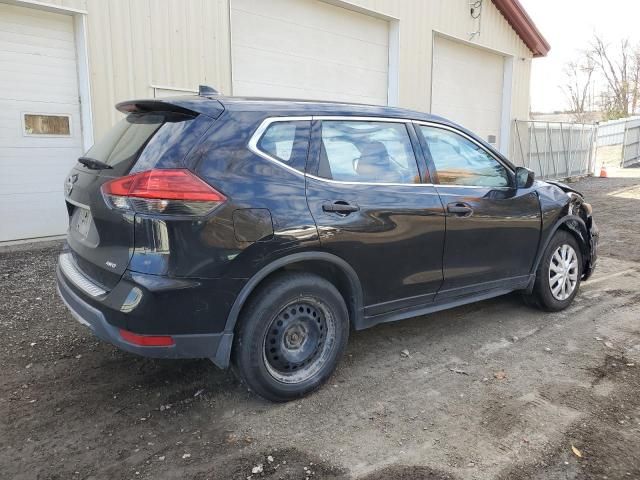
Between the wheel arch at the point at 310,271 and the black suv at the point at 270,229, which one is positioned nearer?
the black suv at the point at 270,229

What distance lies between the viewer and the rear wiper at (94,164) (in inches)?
126

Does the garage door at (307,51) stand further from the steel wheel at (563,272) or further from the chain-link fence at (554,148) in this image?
the chain-link fence at (554,148)

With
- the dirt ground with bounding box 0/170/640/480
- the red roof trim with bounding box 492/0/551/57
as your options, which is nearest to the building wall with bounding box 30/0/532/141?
the dirt ground with bounding box 0/170/640/480

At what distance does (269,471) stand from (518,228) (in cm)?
284

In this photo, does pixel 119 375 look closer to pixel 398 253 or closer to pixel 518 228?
pixel 398 253

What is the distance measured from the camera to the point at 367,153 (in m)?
3.68

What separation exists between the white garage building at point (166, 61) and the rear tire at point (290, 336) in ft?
17.2

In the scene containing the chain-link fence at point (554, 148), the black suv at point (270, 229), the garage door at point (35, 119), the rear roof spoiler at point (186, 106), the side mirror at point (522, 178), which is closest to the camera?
the black suv at point (270, 229)

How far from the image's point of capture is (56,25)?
6.93 m

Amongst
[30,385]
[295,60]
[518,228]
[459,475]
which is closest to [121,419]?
[30,385]

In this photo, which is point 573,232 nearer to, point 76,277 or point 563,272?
point 563,272

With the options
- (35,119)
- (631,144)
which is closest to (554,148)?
(631,144)

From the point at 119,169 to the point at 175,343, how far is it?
1.02 m

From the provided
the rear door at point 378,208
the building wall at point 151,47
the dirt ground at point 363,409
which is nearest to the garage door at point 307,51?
the building wall at point 151,47
